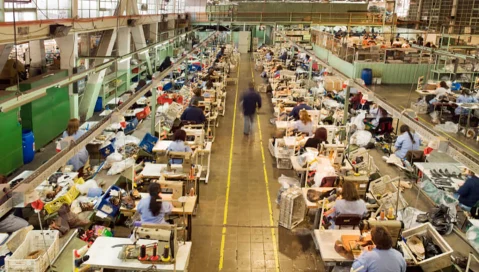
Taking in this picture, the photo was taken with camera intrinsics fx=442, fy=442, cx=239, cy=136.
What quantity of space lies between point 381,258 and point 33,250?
4.91 m

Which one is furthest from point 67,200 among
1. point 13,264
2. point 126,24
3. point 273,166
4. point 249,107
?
point 126,24

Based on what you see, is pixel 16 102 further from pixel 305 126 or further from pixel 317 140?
pixel 305 126

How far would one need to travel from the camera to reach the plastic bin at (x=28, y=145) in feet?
41.9

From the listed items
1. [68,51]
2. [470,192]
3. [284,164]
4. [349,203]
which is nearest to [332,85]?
[284,164]

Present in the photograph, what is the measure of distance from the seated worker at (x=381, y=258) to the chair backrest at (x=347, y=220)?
5.71ft

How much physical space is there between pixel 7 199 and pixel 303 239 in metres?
5.78

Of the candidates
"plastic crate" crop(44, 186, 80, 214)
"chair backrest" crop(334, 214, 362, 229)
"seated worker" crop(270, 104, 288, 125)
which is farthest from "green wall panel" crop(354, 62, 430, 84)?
"plastic crate" crop(44, 186, 80, 214)

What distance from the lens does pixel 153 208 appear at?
6973 millimetres

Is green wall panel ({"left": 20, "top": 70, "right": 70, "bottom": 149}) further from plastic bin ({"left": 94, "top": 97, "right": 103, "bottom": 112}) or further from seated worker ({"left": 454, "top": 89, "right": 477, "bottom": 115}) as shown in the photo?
seated worker ({"left": 454, "top": 89, "right": 477, "bottom": 115})

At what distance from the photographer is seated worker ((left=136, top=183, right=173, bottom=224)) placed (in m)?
6.98

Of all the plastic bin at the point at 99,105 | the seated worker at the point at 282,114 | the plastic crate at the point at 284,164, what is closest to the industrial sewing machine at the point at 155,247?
the plastic crate at the point at 284,164

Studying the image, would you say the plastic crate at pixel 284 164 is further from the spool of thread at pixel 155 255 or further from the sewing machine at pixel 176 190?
the spool of thread at pixel 155 255

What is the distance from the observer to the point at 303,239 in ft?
28.5

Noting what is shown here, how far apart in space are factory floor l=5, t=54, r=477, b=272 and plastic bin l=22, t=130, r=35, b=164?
8.8 inches
